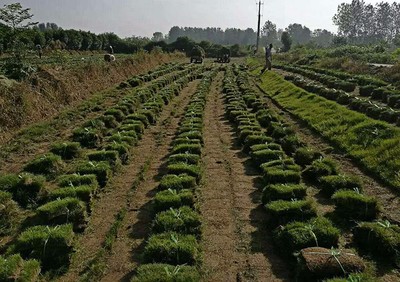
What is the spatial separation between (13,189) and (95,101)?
1115 centimetres

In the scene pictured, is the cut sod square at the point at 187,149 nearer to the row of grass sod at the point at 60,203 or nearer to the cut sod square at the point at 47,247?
the row of grass sod at the point at 60,203

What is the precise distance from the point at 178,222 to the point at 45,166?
4521mm

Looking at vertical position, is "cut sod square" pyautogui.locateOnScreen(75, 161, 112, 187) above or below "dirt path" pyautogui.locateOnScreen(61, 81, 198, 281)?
above

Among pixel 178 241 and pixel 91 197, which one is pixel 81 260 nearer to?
pixel 178 241

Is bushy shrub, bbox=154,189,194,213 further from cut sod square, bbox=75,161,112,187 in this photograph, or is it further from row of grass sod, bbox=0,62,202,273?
cut sod square, bbox=75,161,112,187

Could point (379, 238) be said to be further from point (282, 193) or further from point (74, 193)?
point (74, 193)

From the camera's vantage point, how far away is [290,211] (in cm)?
697

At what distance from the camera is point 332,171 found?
9.38 meters

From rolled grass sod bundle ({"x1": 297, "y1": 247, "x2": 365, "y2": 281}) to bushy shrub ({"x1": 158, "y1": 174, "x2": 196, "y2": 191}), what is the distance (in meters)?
3.32

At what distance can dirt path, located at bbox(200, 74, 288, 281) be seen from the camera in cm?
582

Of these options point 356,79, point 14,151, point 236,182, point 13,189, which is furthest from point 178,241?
point 356,79

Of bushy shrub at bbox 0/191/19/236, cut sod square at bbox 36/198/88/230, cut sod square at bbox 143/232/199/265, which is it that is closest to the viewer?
cut sod square at bbox 143/232/199/265

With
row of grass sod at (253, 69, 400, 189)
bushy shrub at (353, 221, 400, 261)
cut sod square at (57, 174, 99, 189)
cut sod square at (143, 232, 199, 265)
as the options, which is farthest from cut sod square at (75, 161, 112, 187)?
row of grass sod at (253, 69, 400, 189)

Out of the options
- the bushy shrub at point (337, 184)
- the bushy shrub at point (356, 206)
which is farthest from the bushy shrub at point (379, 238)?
the bushy shrub at point (337, 184)
